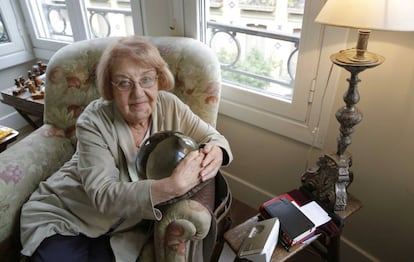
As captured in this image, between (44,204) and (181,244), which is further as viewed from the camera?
(44,204)

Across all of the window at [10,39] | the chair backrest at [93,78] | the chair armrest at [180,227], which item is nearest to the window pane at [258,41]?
the chair backrest at [93,78]

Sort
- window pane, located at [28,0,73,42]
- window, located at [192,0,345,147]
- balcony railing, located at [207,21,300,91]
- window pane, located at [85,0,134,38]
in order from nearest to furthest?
window, located at [192,0,345,147] → balcony railing, located at [207,21,300,91] → window pane, located at [85,0,134,38] → window pane, located at [28,0,73,42]

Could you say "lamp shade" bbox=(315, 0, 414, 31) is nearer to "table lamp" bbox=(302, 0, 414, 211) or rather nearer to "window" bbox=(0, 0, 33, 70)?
"table lamp" bbox=(302, 0, 414, 211)

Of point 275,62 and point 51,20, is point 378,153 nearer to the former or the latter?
point 275,62

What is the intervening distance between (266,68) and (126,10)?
0.98 m

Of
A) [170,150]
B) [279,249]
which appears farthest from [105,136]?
[279,249]

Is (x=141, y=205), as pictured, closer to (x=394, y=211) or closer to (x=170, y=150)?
(x=170, y=150)

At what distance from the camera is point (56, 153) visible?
1.35 meters

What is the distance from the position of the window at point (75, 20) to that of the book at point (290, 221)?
1.28m

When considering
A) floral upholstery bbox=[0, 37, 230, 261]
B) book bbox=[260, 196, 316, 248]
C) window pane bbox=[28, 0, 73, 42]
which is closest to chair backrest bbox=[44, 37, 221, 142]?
floral upholstery bbox=[0, 37, 230, 261]

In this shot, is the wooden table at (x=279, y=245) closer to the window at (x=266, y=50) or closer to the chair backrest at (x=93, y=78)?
the window at (x=266, y=50)

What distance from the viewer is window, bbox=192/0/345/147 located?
1.26 m

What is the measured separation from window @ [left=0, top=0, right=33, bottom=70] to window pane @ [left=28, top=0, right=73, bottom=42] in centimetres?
14

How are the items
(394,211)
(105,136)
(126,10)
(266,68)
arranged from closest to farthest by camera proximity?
(105,136) → (394,211) → (266,68) → (126,10)
